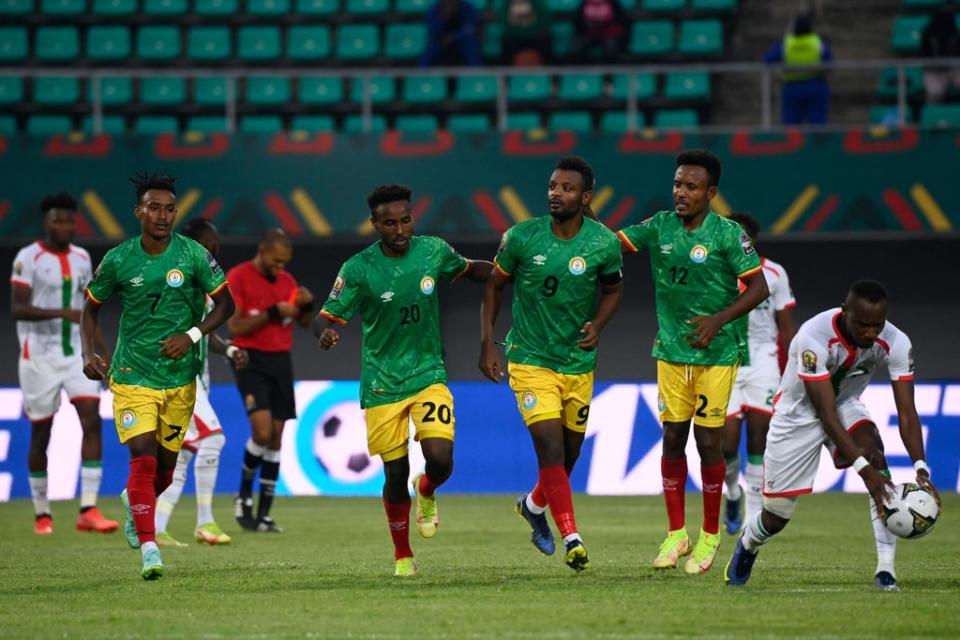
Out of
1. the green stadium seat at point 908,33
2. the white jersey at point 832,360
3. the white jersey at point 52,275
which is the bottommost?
the white jersey at point 52,275

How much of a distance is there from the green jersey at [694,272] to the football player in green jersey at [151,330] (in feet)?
8.71

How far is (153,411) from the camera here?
9875 millimetres

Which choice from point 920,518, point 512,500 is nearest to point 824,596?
point 920,518

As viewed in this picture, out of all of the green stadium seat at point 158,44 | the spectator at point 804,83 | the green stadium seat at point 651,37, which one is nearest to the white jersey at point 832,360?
the spectator at point 804,83

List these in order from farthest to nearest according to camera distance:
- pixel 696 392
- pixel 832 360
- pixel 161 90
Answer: pixel 161 90 < pixel 696 392 < pixel 832 360

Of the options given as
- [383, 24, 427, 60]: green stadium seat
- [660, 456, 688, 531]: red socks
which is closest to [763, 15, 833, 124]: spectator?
[383, 24, 427, 60]: green stadium seat

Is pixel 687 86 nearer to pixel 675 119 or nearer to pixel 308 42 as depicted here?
pixel 675 119

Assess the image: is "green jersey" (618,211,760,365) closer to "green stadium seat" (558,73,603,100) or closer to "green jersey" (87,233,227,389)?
"green jersey" (87,233,227,389)

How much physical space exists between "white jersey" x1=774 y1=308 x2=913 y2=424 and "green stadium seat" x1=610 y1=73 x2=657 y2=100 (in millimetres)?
11634

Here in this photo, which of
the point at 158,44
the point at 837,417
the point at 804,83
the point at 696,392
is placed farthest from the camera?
the point at 158,44

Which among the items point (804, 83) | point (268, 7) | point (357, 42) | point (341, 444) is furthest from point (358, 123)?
point (804, 83)

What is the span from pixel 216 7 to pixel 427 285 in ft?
46.3

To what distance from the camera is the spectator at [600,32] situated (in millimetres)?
21156

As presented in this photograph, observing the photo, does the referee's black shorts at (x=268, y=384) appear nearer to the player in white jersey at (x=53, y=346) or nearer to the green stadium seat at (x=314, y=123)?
the player in white jersey at (x=53, y=346)
